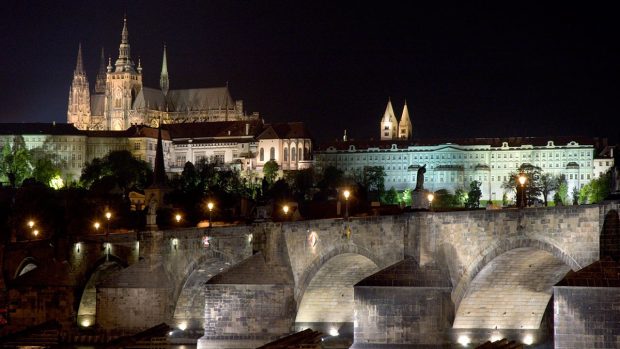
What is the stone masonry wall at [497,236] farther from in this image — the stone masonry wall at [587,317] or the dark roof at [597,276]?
the stone masonry wall at [587,317]

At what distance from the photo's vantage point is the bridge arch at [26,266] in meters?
62.6

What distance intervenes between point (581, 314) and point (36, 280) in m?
33.1

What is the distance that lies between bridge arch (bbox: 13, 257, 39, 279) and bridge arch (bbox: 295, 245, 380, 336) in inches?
666

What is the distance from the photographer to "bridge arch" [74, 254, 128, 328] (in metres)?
60.9

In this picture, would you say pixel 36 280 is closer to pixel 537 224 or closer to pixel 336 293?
pixel 336 293

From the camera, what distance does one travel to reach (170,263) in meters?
56.6

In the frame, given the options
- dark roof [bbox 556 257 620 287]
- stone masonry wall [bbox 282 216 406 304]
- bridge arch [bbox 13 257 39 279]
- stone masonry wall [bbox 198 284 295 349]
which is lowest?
stone masonry wall [bbox 198 284 295 349]

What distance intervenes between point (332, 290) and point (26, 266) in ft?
63.6

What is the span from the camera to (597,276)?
32875 millimetres

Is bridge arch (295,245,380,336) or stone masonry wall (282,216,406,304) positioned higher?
stone masonry wall (282,216,406,304)

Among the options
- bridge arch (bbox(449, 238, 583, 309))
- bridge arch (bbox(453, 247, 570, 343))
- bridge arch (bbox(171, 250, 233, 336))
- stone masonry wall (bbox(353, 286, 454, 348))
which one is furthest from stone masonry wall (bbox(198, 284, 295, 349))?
bridge arch (bbox(449, 238, 583, 309))

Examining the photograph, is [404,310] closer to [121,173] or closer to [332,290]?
[332,290]

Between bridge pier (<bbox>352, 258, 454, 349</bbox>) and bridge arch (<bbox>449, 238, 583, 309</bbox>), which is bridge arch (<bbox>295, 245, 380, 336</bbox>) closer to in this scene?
bridge pier (<bbox>352, 258, 454, 349</bbox>)

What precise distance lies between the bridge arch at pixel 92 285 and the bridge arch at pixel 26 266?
8.49 ft
